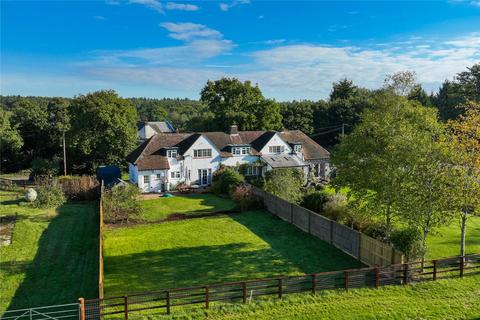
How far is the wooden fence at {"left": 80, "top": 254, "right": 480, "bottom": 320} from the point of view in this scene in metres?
14.1

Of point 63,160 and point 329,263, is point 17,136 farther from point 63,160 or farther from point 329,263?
point 329,263

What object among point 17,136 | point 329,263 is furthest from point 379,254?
point 17,136

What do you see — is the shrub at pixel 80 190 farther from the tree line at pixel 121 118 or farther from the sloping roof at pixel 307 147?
the sloping roof at pixel 307 147

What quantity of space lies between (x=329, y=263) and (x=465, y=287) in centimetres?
616

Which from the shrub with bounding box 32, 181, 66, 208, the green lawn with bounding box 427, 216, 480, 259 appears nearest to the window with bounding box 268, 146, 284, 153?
the green lawn with bounding box 427, 216, 480, 259

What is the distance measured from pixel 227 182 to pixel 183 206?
20.0 ft

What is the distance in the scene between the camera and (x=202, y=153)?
41.8 metres

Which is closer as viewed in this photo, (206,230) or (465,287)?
(465,287)

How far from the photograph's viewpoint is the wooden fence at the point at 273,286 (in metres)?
14.1

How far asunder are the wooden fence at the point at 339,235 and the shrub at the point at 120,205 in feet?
35.8

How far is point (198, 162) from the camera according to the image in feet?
137

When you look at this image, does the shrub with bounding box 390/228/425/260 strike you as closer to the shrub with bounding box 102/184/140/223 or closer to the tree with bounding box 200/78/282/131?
the shrub with bounding box 102/184/140/223

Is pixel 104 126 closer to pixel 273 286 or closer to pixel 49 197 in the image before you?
pixel 49 197

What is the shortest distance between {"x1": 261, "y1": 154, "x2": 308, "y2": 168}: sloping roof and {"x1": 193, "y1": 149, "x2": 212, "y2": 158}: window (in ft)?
20.4
